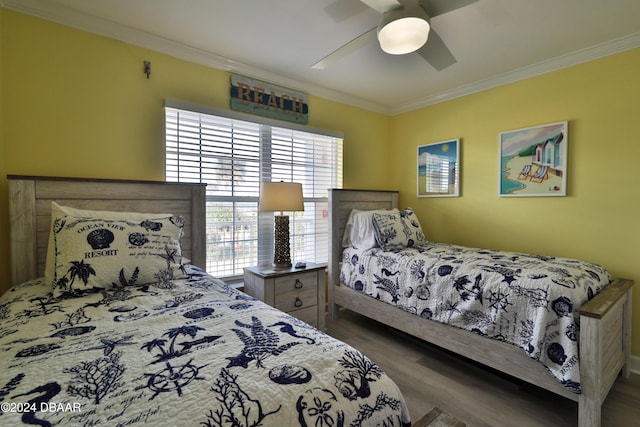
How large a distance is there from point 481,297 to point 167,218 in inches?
78.6

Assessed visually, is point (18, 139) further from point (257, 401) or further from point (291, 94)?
point (257, 401)

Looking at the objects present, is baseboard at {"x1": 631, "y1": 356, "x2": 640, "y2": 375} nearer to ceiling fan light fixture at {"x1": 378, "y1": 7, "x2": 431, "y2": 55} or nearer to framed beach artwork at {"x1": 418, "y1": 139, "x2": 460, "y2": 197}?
framed beach artwork at {"x1": 418, "y1": 139, "x2": 460, "y2": 197}

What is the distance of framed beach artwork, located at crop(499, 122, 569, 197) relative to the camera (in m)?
2.47

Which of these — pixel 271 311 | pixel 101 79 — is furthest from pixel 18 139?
pixel 271 311

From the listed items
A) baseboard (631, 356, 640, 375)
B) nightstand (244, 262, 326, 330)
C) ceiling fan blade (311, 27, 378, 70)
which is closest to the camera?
ceiling fan blade (311, 27, 378, 70)

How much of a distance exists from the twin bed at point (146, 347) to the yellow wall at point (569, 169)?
246cm

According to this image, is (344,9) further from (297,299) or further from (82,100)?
(297,299)

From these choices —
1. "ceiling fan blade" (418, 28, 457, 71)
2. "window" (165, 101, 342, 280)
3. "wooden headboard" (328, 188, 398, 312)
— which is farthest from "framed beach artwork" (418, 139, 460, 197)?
"ceiling fan blade" (418, 28, 457, 71)

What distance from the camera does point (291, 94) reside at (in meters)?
2.89

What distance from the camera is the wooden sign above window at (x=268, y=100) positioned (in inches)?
101

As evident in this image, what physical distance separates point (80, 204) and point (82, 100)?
0.69m

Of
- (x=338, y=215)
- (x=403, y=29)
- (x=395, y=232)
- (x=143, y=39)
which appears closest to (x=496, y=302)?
(x=395, y=232)

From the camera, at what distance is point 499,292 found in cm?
184

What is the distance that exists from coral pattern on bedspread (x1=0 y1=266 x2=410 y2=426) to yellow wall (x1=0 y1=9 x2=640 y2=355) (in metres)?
1.22
